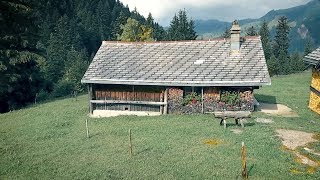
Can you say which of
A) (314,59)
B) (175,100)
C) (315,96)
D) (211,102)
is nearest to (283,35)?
(315,96)

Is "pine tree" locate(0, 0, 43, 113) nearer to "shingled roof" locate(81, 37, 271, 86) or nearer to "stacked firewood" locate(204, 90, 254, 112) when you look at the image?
"shingled roof" locate(81, 37, 271, 86)

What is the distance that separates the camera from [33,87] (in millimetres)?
39531

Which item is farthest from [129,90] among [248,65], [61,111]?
[248,65]

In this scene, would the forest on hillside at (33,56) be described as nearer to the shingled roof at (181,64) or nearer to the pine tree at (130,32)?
the pine tree at (130,32)

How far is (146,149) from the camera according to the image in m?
17.2

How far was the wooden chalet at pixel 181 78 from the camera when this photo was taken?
24.7m

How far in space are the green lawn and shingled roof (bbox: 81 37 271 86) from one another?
2783mm

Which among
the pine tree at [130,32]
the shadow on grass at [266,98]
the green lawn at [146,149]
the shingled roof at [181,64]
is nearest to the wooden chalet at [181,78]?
the shingled roof at [181,64]

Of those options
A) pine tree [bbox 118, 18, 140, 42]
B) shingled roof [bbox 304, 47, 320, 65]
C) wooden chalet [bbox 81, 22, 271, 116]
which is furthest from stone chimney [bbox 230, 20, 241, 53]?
pine tree [bbox 118, 18, 140, 42]

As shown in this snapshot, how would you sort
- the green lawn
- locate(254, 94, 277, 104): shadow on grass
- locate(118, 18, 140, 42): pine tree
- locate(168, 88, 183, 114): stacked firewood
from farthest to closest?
locate(118, 18, 140, 42): pine tree → locate(254, 94, 277, 104): shadow on grass → locate(168, 88, 183, 114): stacked firewood → the green lawn

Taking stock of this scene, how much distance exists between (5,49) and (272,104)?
86.5 feet

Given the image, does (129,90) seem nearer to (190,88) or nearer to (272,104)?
(190,88)

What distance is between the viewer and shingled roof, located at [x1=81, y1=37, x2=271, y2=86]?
24516 mm

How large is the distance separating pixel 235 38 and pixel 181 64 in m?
4.82
